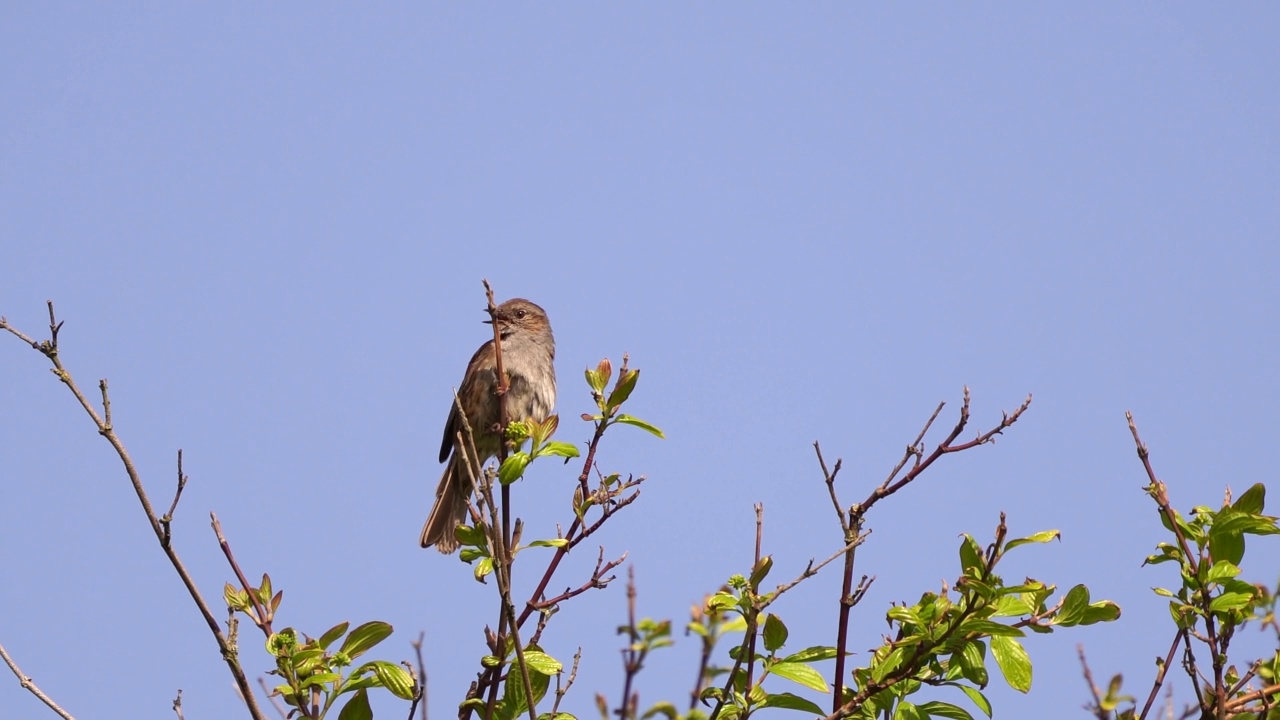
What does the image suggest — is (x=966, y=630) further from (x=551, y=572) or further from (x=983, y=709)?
(x=551, y=572)

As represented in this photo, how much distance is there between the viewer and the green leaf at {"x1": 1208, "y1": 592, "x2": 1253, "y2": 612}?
12.5 feet

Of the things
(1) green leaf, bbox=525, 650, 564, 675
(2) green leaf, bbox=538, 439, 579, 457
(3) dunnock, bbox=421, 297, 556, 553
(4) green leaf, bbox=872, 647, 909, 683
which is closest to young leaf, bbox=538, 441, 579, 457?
(2) green leaf, bbox=538, 439, 579, 457

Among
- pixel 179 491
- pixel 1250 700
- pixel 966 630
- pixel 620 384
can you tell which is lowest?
pixel 1250 700

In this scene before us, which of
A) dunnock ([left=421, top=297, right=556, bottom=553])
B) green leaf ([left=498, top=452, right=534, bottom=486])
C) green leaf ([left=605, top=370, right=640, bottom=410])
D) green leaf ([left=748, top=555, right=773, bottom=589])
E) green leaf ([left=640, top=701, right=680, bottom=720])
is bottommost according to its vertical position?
green leaf ([left=640, top=701, right=680, bottom=720])

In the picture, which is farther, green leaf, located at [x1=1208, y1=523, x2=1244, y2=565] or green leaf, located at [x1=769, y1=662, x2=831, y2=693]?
green leaf, located at [x1=1208, y1=523, x2=1244, y2=565]

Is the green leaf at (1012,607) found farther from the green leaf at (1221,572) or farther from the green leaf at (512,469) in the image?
the green leaf at (512,469)

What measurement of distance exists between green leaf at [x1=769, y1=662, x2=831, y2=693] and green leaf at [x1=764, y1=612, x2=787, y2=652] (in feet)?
0.24

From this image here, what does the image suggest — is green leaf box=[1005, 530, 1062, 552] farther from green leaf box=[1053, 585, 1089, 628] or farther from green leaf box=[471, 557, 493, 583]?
green leaf box=[471, 557, 493, 583]

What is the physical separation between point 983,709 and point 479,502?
5.78 feet

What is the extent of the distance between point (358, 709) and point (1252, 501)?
112 inches

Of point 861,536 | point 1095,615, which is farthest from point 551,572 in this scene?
point 1095,615

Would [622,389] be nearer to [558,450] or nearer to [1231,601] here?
[558,450]

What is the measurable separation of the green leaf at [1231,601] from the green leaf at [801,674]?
123cm

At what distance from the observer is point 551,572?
166 inches
